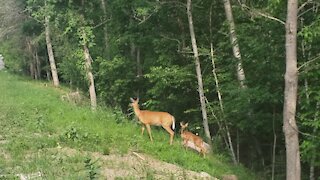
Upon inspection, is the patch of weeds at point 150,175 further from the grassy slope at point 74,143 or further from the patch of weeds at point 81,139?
the patch of weeds at point 81,139

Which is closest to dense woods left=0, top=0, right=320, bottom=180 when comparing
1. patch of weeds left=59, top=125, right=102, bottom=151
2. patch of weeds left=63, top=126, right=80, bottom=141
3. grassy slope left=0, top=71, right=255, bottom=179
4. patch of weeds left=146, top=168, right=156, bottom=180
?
grassy slope left=0, top=71, right=255, bottom=179

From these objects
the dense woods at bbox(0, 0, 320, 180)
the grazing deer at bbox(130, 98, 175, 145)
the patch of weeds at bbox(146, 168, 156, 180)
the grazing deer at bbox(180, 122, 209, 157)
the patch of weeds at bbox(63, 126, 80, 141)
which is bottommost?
the patch of weeds at bbox(146, 168, 156, 180)

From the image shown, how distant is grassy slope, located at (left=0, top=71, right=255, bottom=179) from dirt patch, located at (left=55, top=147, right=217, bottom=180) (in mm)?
382

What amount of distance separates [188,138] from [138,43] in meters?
10.5

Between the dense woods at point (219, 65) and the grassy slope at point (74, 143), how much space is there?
196 cm

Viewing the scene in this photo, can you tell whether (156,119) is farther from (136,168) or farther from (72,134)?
(136,168)

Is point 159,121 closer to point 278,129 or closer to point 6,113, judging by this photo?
point 278,129

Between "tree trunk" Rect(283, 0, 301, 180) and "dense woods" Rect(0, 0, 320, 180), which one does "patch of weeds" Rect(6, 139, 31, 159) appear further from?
"dense woods" Rect(0, 0, 320, 180)

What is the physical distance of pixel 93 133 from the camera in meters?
14.2

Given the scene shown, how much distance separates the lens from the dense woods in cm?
1168

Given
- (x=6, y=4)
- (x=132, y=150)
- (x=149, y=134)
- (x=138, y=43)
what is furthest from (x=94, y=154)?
(x=6, y=4)

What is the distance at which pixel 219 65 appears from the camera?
19.1 m

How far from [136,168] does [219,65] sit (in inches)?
354

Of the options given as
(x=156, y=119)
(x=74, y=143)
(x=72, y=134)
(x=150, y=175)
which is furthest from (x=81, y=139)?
(x=150, y=175)
